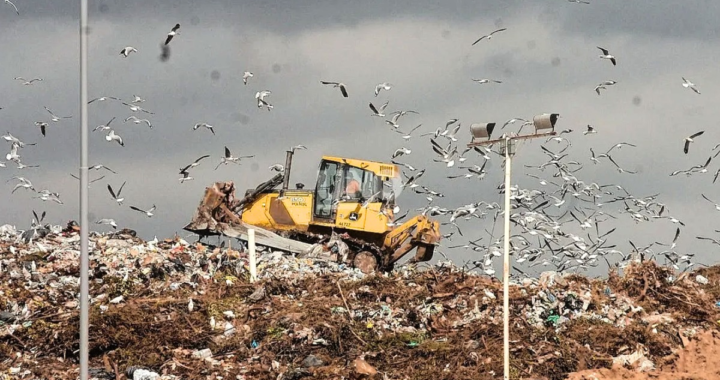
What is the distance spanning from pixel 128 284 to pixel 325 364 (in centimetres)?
545

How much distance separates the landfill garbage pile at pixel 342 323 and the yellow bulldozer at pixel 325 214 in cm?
444

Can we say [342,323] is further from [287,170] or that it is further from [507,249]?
[287,170]

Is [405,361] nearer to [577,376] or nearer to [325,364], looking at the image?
[325,364]

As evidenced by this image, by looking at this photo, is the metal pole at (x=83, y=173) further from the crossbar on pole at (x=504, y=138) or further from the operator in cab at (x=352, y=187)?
→ the operator in cab at (x=352, y=187)

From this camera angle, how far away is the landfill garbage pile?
16.5 metres

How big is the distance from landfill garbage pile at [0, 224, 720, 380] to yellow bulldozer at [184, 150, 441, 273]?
175 inches

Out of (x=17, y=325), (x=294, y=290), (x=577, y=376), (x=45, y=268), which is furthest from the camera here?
(x=45, y=268)

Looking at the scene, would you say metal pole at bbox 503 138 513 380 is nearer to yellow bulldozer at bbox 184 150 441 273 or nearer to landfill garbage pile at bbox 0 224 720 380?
landfill garbage pile at bbox 0 224 720 380

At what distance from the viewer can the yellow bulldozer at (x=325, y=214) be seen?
85.7 ft

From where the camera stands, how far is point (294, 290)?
1988cm

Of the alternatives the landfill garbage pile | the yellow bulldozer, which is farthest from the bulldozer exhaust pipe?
the landfill garbage pile

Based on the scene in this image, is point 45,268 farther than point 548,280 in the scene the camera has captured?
Yes

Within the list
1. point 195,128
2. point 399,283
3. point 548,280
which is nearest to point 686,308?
point 548,280

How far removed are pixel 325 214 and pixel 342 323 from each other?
9095 mm
